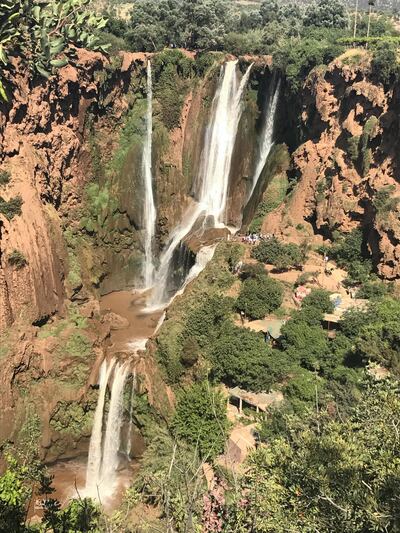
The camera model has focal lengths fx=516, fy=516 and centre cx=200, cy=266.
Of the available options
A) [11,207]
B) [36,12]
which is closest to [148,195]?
[11,207]

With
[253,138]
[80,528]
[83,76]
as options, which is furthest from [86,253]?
[80,528]

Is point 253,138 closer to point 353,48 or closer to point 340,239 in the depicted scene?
point 353,48

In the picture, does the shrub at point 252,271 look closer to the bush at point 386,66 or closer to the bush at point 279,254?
the bush at point 279,254

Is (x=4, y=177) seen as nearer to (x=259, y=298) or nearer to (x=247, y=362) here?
(x=259, y=298)

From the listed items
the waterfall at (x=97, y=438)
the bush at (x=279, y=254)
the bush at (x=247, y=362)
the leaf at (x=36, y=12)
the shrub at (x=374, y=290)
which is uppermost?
the leaf at (x=36, y=12)

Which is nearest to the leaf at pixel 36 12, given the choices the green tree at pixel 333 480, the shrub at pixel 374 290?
the shrub at pixel 374 290

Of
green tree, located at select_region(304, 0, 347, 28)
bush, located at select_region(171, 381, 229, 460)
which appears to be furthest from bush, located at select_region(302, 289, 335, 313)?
green tree, located at select_region(304, 0, 347, 28)

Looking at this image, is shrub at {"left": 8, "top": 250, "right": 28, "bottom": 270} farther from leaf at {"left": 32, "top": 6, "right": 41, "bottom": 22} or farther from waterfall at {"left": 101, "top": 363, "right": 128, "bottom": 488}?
leaf at {"left": 32, "top": 6, "right": 41, "bottom": 22}
